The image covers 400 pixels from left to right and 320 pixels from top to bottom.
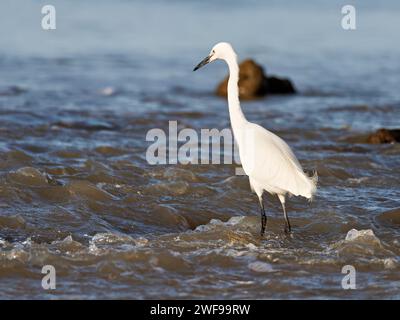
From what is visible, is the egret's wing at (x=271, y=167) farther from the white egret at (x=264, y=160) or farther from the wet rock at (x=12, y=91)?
the wet rock at (x=12, y=91)

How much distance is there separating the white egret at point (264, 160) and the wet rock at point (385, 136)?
412 centimetres

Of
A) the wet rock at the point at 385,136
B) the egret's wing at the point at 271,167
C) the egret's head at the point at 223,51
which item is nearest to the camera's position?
the egret's wing at the point at 271,167

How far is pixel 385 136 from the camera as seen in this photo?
11367 mm

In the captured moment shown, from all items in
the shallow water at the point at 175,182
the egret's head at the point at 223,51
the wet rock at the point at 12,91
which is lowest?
the shallow water at the point at 175,182

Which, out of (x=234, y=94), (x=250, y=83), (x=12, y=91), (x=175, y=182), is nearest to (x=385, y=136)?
(x=175, y=182)

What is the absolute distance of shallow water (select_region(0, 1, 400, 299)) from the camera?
21.2 ft

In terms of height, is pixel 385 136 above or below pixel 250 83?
below

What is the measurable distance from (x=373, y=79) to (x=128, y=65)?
224 inches

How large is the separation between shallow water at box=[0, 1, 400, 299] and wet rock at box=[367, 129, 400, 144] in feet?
0.71

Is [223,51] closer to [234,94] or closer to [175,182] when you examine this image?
[234,94]

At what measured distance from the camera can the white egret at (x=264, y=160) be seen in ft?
24.2

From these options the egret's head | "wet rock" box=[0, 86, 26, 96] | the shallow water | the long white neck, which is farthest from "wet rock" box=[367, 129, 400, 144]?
"wet rock" box=[0, 86, 26, 96]

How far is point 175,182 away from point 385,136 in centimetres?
370

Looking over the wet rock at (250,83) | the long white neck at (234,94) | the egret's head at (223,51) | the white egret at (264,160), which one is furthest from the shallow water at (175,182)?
the egret's head at (223,51)
